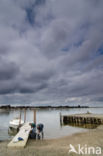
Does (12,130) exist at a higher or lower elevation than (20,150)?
lower

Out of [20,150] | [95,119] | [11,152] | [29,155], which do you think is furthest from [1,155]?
[95,119]

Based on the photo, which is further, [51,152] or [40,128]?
[40,128]

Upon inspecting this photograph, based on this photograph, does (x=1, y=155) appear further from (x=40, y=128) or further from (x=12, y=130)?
(x=12, y=130)

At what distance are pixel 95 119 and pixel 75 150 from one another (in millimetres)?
28361

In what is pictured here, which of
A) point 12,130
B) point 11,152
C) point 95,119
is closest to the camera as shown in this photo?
point 11,152

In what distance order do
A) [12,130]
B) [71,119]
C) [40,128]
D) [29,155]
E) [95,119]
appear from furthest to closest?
[71,119] → [95,119] → [12,130] → [40,128] → [29,155]

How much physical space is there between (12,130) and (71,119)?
20731 millimetres

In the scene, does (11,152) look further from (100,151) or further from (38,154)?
(100,151)

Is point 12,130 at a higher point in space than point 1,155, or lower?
lower

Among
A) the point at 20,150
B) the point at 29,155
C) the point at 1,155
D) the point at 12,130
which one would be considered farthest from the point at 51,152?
the point at 12,130

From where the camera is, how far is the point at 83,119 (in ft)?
119

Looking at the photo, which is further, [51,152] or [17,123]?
[17,123]

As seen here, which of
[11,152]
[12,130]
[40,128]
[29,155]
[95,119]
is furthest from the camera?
[95,119]

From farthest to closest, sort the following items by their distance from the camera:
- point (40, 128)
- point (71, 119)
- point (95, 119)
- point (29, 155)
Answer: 1. point (71, 119)
2. point (95, 119)
3. point (40, 128)
4. point (29, 155)
